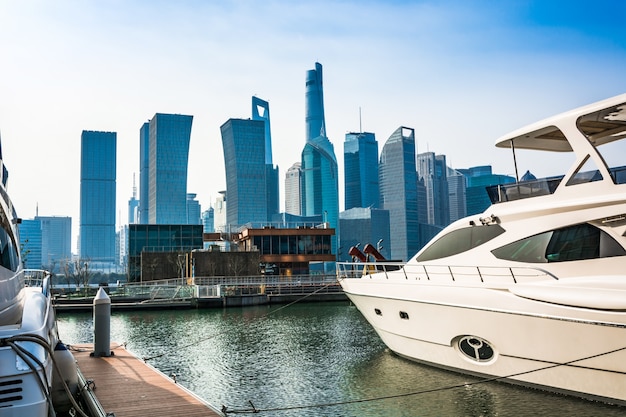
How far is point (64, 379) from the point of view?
7949 mm

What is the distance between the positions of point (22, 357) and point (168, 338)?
16224 mm

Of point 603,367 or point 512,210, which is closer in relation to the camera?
point 603,367

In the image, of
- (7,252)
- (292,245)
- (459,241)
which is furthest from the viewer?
(292,245)

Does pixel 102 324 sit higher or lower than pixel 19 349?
lower

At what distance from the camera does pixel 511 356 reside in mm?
10633

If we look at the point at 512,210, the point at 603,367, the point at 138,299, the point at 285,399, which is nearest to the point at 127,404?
the point at 285,399

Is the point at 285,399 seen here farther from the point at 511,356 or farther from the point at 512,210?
the point at 512,210

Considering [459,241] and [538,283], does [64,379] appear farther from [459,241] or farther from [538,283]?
[459,241]

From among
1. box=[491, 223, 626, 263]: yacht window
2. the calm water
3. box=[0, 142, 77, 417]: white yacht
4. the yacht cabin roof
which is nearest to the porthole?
the calm water

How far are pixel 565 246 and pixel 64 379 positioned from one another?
9439 mm

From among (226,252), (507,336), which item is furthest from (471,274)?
(226,252)

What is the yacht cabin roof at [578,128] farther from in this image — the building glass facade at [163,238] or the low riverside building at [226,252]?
the building glass facade at [163,238]

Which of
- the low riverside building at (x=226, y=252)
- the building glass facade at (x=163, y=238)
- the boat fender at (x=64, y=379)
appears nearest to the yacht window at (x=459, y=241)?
the boat fender at (x=64, y=379)

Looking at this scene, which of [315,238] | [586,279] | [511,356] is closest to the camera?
[586,279]
